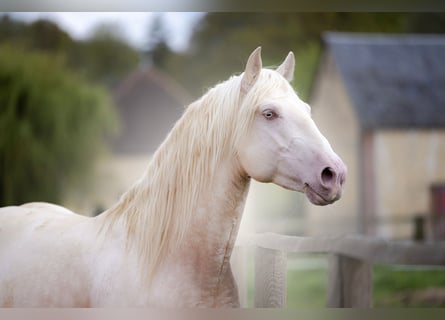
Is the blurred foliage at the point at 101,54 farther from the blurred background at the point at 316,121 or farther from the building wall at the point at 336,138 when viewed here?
the building wall at the point at 336,138

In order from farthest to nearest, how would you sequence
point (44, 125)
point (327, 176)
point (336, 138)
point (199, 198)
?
point (336, 138), point (44, 125), point (199, 198), point (327, 176)

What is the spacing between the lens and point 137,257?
1.77 metres

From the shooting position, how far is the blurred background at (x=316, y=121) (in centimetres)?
870

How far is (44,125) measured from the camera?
9320 millimetres

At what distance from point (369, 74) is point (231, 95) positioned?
9.38m

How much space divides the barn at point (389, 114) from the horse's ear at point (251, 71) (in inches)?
316

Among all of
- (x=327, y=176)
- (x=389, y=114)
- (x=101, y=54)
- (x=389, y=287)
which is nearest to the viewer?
(x=327, y=176)

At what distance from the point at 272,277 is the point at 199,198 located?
0.47m

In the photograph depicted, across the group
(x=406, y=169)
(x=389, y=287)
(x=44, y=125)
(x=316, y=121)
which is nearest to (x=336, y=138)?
(x=316, y=121)

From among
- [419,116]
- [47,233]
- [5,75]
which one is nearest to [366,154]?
[419,116]

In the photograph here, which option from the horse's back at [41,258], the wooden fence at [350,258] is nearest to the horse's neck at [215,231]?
the horse's back at [41,258]

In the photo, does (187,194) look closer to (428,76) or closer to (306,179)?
(306,179)

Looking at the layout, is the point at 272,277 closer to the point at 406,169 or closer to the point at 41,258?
the point at 41,258

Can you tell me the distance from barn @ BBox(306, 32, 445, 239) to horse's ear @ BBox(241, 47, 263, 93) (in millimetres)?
8016
